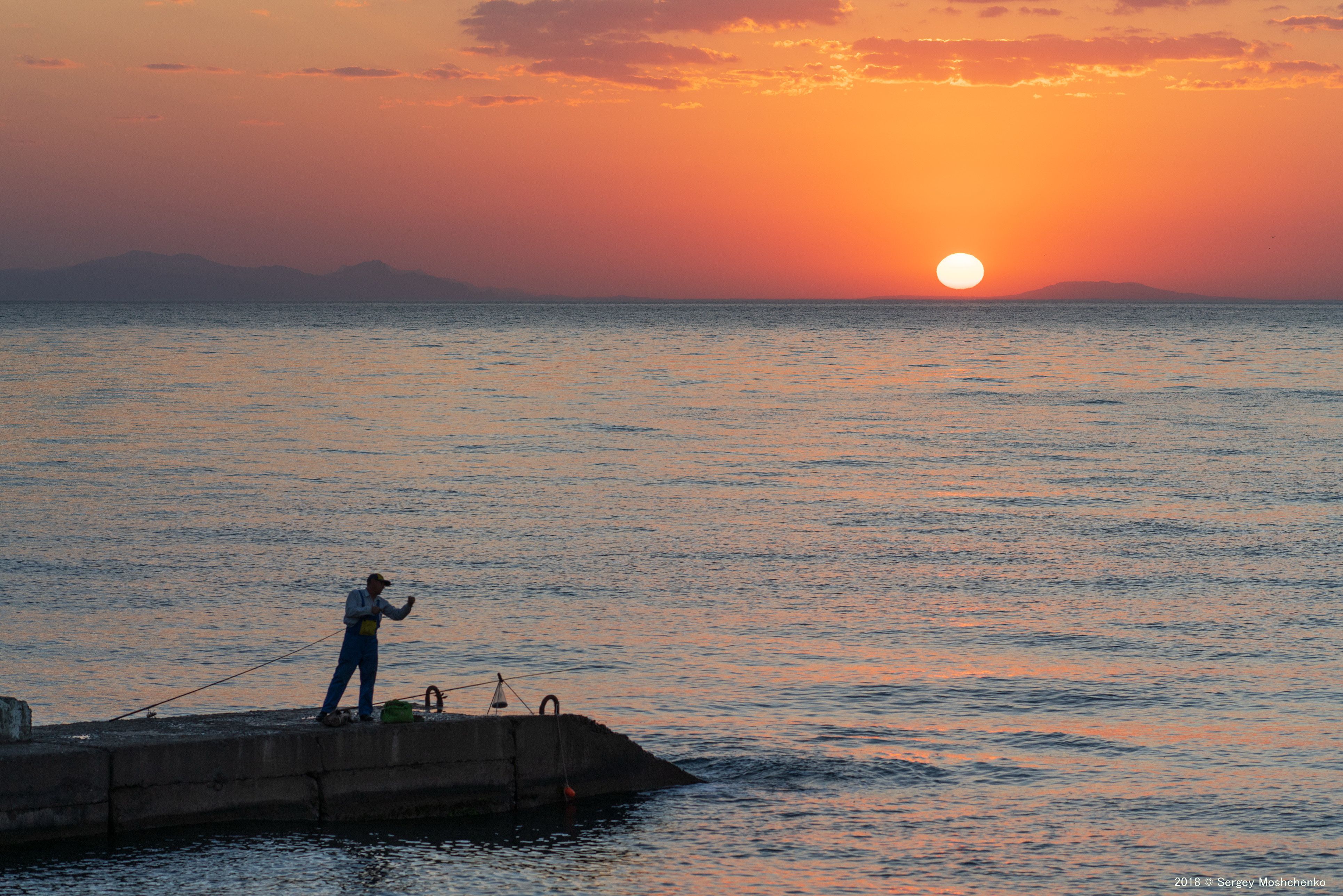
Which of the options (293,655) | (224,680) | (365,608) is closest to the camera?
(365,608)

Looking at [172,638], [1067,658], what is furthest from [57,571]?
[1067,658]

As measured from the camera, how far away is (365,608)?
15453 millimetres

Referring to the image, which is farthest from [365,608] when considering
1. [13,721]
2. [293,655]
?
[293,655]

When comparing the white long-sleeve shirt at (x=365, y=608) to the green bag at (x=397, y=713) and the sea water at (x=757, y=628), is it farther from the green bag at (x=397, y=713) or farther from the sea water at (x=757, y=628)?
the sea water at (x=757, y=628)

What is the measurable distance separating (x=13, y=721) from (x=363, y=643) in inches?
142

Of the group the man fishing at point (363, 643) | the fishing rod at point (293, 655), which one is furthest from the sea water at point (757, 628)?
the man fishing at point (363, 643)

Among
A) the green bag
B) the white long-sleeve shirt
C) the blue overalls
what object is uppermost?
the white long-sleeve shirt

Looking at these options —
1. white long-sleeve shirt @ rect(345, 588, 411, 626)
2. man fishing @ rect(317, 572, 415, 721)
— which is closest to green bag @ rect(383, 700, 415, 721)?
man fishing @ rect(317, 572, 415, 721)

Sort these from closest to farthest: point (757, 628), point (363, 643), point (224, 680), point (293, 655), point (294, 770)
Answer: point (294, 770) < point (363, 643) < point (224, 680) < point (293, 655) < point (757, 628)

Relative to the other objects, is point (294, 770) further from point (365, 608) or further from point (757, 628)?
point (757, 628)

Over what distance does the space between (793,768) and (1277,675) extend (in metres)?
8.61

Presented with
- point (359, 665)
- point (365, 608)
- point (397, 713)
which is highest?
point (365, 608)

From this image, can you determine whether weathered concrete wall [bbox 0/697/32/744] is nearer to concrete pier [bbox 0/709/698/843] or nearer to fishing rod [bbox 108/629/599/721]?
concrete pier [bbox 0/709/698/843]

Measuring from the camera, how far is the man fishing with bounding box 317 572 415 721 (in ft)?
50.4
